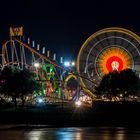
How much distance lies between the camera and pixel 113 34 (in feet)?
275

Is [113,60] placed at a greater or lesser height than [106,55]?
A: lesser

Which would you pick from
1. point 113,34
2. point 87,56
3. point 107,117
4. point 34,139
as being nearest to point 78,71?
point 87,56

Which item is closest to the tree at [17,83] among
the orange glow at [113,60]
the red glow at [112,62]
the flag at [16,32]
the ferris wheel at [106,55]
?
the ferris wheel at [106,55]

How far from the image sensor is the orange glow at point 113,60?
82625 millimetres

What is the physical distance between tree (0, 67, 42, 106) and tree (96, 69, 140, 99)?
11245 millimetres

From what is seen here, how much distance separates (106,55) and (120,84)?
41.7 ft

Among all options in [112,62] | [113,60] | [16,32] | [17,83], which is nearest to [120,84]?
[112,62]

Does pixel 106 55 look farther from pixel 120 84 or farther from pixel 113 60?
pixel 120 84

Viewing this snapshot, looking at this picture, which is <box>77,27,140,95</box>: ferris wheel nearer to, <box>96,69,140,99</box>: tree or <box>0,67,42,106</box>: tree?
<box>96,69,140,99</box>: tree

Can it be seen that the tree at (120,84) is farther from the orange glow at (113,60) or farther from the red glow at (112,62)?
the orange glow at (113,60)

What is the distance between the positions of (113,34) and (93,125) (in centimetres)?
5179

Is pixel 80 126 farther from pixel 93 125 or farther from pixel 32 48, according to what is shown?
pixel 32 48

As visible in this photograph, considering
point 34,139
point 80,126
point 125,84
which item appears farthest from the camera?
point 125,84

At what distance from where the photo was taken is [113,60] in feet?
270
